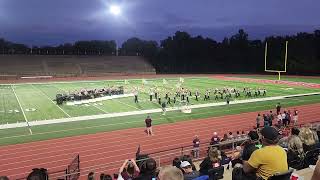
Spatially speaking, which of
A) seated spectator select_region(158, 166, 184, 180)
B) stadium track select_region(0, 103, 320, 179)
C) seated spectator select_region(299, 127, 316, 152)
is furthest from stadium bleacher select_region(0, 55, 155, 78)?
seated spectator select_region(158, 166, 184, 180)

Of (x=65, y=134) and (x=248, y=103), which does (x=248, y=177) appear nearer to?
(x=65, y=134)

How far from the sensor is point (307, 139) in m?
9.16

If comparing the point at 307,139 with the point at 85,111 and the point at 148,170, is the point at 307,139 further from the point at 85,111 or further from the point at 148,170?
the point at 85,111

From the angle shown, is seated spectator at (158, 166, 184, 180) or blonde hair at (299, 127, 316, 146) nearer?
seated spectator at (158, 166, 184, 180)

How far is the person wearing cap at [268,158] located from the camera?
5734 mm

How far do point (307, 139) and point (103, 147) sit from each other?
15076mm

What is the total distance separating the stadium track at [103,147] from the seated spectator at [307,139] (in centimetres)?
1043

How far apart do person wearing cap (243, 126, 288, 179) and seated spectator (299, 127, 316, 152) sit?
3.64 meters

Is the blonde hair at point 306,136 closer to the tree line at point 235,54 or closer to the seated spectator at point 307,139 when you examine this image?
the seated spectator at point 307,139

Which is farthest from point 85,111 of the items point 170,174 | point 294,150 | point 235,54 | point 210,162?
point 235,54

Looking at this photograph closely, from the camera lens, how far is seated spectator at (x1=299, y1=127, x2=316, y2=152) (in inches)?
360

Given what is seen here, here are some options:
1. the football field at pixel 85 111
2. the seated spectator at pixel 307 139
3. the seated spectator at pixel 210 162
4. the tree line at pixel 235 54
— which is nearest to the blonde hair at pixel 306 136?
the seated spectator at pixel 307 139

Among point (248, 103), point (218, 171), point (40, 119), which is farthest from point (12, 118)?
point (218, 171)

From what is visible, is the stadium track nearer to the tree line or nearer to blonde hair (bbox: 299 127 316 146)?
blonde hair (bbox: 299 127 316 146)
